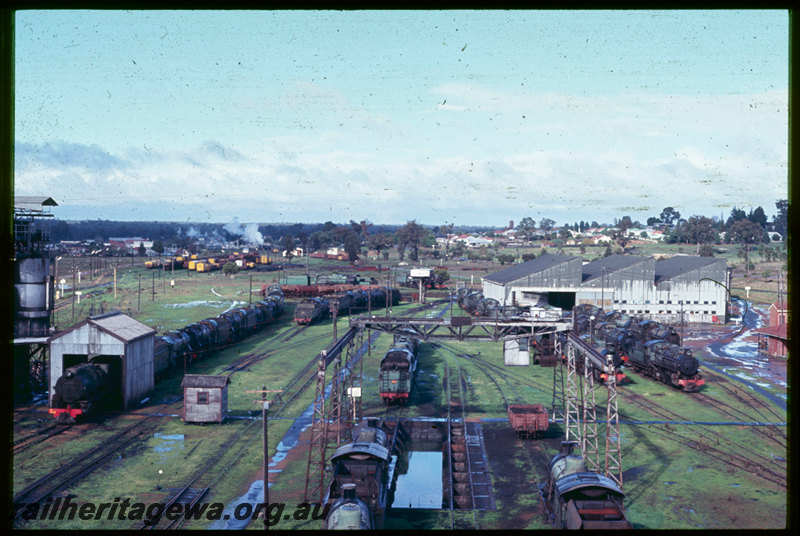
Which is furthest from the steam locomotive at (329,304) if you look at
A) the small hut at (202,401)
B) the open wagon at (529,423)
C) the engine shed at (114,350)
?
the open wagon at (529,423)

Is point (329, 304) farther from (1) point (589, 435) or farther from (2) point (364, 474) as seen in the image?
(2) point (364, 474)

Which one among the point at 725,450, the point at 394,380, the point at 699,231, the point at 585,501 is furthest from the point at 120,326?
the point at 699,231

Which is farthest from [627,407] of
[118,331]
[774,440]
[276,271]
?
[276,271]

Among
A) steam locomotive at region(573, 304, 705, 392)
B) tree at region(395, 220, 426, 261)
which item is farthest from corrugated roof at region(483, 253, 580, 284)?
tree at region(395, 220, 426, 261)

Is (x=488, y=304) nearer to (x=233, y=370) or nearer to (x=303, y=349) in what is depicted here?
(x=303, y=349)

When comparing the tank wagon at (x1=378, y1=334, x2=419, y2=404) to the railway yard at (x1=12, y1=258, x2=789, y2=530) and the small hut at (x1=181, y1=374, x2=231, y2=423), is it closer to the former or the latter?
the railway yard at (x1=12, y1=258, x2=789, y2=530)
